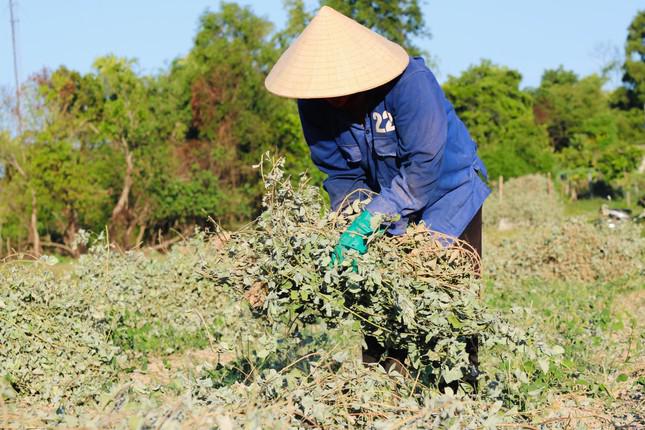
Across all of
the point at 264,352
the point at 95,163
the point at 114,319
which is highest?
the point at 264,352

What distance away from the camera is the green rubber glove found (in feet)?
10.6

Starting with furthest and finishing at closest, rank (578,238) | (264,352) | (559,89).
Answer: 1. (559,89)
2. (578,238)
3. (264,352)

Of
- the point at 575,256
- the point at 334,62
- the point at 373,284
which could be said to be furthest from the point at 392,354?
the point at 575,256

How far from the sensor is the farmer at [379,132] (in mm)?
3445

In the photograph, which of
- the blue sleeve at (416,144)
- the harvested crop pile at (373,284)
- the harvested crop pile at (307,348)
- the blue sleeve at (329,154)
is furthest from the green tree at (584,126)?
the harvested crop pile at (373,284)

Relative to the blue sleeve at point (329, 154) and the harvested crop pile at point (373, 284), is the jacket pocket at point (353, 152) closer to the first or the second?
the blue sleeve at point (329, 154)

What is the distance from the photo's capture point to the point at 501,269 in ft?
31.1

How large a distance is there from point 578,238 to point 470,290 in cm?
647

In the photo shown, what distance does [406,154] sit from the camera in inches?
137

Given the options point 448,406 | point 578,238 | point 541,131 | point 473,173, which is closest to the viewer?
point 448,406

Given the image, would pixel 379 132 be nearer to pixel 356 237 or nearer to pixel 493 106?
pixel 356 237

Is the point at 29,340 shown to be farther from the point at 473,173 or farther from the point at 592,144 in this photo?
the point at 592,144

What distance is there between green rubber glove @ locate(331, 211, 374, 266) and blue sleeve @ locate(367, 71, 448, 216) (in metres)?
0.06

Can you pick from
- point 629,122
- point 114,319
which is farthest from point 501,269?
point 629,122
